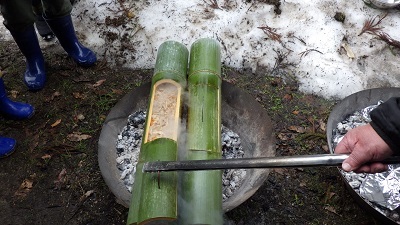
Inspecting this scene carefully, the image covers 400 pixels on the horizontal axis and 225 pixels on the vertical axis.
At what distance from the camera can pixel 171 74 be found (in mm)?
3271

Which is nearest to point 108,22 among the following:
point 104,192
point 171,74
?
point 171,74

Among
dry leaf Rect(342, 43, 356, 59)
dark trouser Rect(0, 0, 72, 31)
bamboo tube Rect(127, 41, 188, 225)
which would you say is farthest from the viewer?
dry leaf Rect(342, 43, 356, 59)

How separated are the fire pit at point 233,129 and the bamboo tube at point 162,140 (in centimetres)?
34

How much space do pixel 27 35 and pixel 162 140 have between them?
2309 millimetres

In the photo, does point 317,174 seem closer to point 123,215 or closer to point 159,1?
point 123,215

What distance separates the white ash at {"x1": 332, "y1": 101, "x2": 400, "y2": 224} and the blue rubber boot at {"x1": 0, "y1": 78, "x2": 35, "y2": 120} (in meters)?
3.33

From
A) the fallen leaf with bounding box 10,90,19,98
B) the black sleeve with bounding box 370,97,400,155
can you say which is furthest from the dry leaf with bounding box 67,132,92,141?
the black sleeve with bounding box 370,97,400,155

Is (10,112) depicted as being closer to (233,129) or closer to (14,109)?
(14,109)

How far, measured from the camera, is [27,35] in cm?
396

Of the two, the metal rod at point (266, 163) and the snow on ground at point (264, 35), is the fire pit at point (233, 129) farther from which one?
the snow on ground at point (264, 35)

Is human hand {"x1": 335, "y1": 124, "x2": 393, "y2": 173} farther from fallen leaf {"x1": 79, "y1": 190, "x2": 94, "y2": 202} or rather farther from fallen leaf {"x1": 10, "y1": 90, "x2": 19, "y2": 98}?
fallen leaf {"x1": 10, "y1": 90, "x2": 19, "y2": 98}

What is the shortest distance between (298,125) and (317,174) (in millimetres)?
626

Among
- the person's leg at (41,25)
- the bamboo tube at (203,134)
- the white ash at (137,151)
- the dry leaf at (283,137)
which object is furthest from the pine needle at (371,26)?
the person's leg at (41,25)

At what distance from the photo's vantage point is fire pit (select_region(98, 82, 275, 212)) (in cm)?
299
